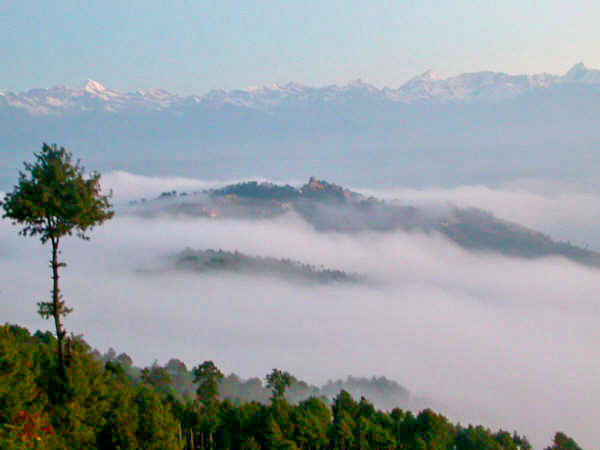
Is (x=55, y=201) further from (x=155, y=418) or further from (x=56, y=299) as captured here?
(x=155, y=418)

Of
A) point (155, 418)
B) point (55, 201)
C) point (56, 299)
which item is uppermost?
point (55, 201)

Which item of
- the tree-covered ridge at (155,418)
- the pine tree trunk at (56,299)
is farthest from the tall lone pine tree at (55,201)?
the tree-covered ridge at (155,418)

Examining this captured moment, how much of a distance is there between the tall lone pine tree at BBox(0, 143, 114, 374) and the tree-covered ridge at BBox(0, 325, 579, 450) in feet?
10.7

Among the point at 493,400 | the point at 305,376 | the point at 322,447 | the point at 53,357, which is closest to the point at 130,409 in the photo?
the point at 53,357

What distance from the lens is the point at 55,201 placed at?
25.5 m

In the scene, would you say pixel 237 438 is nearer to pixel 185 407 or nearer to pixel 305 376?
pixel 185 407

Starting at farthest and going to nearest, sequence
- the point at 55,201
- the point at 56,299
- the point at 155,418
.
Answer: the point at 155,418 → the point at 56,299 → the point at 55,201

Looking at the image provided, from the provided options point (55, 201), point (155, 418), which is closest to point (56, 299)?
point (55, 201)

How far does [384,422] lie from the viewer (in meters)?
50.6

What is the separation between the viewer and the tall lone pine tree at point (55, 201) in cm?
2564

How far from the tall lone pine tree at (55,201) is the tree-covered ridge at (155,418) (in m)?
3.26

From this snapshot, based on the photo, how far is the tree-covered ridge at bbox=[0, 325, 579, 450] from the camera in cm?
2577

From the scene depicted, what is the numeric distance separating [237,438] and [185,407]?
17.6ft

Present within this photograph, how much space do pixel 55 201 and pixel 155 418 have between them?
1277 cm
